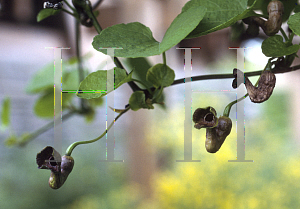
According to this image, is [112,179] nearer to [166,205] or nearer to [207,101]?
[166,205]

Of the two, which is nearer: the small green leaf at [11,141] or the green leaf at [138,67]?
the green leaf at [138,67]

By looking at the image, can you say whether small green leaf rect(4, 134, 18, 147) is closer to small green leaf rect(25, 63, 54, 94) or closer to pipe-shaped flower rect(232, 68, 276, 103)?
small green leaf rect(25, 63, 54, 94)

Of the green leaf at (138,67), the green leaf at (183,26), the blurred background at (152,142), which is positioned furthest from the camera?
the blurred background at (152,142)

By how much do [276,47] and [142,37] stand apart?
→ 0.31ft

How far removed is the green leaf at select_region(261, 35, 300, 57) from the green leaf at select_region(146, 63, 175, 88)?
0.23ft

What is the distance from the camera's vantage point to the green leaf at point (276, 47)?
16cm

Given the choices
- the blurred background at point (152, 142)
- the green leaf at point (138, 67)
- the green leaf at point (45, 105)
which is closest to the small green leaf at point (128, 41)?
the green leaf at point (138, 67)

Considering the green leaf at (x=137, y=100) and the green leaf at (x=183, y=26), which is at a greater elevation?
the green leaf at (x=183, y=26)

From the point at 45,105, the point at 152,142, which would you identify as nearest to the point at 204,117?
the point at 45,105

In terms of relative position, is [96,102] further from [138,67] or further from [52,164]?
[52,164]

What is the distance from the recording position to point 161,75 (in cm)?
20

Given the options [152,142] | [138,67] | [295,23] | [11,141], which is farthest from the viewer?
[152,142]

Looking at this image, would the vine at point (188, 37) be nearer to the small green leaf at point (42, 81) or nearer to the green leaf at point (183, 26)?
the green leaf at point (183, 26)

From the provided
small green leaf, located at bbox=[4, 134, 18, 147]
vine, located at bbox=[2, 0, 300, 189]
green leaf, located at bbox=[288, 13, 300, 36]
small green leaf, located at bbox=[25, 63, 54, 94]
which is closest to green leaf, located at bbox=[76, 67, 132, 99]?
vine, located at bbox=[2, 0, 300, 189]
